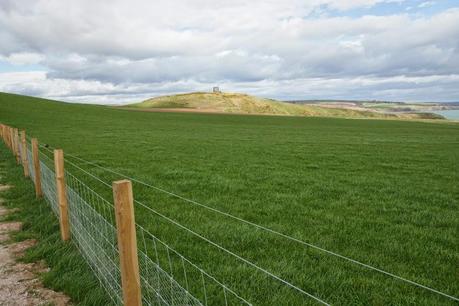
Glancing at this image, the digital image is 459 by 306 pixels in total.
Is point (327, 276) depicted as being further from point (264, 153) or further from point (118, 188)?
point (264, 153)

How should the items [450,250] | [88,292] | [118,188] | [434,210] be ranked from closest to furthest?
[118,188]
[88,292]
[450,250]
[434,210]

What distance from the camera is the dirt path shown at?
15.5ft

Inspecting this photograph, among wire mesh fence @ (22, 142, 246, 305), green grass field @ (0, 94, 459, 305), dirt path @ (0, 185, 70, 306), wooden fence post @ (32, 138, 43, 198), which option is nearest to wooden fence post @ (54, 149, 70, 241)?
wire mesh fence @ (22, 142, 246, 305)

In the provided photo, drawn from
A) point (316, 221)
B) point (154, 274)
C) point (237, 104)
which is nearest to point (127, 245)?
point (154, 274)

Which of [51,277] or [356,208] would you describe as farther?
[356,208]

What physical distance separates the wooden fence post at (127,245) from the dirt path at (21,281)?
1473 millimetres

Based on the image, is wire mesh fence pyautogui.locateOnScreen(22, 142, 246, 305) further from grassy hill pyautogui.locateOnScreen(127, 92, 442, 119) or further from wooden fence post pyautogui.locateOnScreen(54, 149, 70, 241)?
grassy hill pyautogui.locateOnScreen(127, 92, 442, 119)

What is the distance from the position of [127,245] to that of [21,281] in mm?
2607

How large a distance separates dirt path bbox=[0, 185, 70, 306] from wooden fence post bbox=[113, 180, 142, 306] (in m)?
1.47

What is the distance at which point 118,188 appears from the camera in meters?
3.44

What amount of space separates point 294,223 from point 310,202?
1850 mm

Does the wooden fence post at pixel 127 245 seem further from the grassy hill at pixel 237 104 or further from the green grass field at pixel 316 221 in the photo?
the grassy hill at pixel 237 104

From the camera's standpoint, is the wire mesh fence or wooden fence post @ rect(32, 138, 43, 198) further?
wooden fence post @ rect(32, 138, 43, 198)

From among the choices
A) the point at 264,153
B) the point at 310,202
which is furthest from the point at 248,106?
the point at 310,202
